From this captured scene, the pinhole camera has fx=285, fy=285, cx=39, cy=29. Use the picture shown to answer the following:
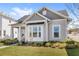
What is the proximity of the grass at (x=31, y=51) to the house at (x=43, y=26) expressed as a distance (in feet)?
0.71

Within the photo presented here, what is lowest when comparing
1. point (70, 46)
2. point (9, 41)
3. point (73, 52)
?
point (73, 52)

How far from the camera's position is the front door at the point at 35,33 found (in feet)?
21.5

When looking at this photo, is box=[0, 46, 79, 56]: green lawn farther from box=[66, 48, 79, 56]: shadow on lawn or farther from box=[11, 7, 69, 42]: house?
box=[11, 7, 69, 42]: house

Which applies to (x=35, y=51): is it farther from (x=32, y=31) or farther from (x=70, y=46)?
(x=70, y=46)

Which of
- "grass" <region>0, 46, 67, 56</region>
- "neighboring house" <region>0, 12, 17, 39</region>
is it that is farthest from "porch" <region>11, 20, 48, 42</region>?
"grass" <region>0, 46, 67, 56</region>

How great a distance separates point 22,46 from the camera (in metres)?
6.56

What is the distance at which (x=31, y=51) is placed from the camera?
6445 mm

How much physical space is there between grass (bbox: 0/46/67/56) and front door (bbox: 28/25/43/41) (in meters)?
0.25

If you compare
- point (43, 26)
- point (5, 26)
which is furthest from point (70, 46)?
point (5, 26)

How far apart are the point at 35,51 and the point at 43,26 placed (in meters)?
0.61

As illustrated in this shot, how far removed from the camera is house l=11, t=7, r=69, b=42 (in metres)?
6.47

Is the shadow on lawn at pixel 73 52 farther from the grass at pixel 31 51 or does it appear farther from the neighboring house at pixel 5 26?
the neighboring house at pixel 5 26

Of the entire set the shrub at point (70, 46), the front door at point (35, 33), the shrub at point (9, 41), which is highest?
the front door at point (35, 33)

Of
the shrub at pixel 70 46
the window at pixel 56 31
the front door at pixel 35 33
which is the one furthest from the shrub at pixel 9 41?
the shrub at pixel 70 46
